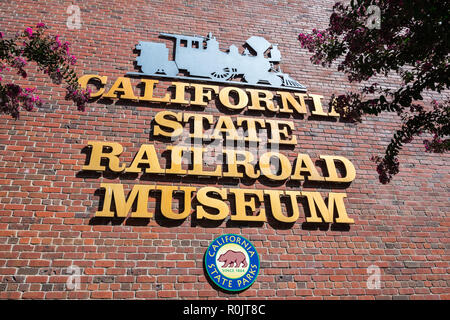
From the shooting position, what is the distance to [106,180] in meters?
3.54

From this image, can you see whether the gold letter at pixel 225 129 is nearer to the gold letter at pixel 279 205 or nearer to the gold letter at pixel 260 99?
the gold letter at pixel 260 99

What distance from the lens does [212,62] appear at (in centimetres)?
461

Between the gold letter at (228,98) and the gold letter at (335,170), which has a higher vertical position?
the gold letter at (228,98)

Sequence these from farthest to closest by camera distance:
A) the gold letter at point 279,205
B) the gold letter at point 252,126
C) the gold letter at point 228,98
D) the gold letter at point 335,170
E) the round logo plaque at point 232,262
A: the gold letter at point 228,98
the gold letter at point 252,126
the gold letter at point 335,170
the gold letter at point 279,205
the round logo plaque at point 232,262

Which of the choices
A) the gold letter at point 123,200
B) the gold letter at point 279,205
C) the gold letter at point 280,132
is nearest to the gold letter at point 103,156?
the gold letter at point 123,200

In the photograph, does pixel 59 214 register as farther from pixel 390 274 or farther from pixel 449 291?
pixel 449 291

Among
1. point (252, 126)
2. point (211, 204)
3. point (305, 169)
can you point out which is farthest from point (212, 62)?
point (211, 204)

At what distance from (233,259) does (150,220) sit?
1.08 metres

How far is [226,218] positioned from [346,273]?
160 cm

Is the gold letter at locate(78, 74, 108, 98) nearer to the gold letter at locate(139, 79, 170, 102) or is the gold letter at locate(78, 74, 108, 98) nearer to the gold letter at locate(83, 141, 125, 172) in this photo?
the gold letter at locate(139, 79, 170, 102)

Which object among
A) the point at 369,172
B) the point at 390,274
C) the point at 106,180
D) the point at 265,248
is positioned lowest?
the point at 390,274

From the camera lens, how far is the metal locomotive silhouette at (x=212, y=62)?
4.45 metres
